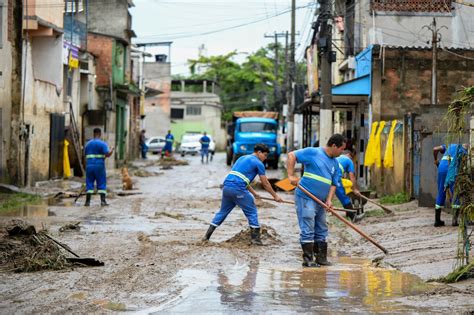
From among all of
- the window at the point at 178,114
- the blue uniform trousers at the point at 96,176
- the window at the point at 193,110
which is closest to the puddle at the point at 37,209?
the blue uniform trousers at the point at 96,176

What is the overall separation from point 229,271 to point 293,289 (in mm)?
1572

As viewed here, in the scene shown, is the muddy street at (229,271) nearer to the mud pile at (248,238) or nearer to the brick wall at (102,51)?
the mud pile at (248,238)

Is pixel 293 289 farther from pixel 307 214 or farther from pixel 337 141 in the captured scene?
Answer: pixel 337 141

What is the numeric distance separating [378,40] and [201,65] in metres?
68.3

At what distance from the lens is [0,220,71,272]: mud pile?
36.0ft

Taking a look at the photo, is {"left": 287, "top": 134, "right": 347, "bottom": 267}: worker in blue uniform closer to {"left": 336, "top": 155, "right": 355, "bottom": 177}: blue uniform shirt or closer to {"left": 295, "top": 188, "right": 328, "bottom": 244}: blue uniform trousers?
{"left": 295, "top": 188, "right": 328, "bottom": 244}: blue uniform trousers

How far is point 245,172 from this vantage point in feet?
47.0

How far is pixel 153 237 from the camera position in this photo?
15328mm

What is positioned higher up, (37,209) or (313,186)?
(313,186)

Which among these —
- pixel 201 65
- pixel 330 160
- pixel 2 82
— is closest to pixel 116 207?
pixel 2 82

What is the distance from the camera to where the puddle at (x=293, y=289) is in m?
8.75

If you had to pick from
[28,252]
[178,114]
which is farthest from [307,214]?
[178,114]

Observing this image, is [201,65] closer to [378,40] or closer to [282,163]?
[282,163]

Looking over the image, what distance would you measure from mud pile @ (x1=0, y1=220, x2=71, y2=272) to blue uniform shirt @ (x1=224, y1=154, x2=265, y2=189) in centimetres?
337
